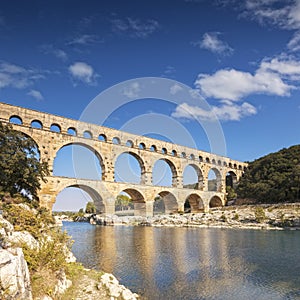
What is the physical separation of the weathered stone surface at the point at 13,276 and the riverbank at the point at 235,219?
2393cm

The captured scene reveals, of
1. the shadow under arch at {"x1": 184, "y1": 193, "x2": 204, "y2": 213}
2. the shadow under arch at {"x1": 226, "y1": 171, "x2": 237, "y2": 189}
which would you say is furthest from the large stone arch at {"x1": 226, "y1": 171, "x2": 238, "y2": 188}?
the shadow under arch at {"x1": 184, "y1": 193, "x2": 204, "y2": 213}

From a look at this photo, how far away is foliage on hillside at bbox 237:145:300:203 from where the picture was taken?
33.8m

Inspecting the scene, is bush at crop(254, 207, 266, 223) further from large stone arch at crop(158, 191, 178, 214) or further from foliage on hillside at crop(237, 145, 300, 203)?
large stone arch at crop(158, 191, 178, 214)

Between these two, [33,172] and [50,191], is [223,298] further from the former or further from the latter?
[50,191]

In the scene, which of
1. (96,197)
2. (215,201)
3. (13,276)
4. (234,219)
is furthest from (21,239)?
(215,201)

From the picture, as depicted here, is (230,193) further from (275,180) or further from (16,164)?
(16,164)

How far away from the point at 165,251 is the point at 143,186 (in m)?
18.5

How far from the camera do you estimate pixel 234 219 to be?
30125mm

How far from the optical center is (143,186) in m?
32.5

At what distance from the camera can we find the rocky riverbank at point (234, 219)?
26250 millimetres

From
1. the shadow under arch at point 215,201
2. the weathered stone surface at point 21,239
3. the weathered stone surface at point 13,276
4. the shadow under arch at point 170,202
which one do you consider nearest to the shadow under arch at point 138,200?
the shadow under arch at point 170,202

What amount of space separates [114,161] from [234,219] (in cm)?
1381

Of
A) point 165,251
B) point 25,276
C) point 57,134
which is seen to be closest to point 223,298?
point 25,276

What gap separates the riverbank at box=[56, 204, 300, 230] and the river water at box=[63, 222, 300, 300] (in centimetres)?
1008
